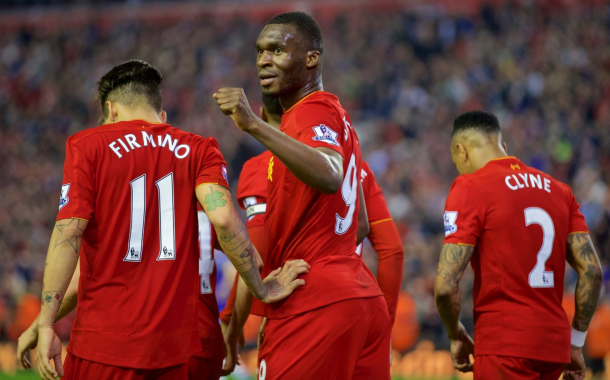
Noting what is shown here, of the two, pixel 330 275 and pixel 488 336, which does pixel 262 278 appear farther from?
pixel 488 336

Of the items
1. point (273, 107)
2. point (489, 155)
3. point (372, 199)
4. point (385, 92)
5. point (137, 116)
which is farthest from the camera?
point (385, 92)

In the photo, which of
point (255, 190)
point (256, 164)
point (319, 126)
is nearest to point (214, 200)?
point (319, 126)

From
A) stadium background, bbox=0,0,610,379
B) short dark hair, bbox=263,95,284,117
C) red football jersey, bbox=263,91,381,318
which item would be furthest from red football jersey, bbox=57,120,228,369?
stadium background, bbox=0,0,610,379

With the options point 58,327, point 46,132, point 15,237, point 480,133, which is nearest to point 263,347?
point 480,133

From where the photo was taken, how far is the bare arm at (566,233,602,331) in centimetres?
481

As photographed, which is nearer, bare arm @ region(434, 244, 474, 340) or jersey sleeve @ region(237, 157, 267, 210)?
bare arm @ region(434, 244, 474, 340)

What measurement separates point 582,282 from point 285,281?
234 cm

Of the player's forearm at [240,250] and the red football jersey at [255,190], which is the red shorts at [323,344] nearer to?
the player's forearm at [240,250]

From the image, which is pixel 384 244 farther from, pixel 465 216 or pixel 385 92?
pixel 385 92

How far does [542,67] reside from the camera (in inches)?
653

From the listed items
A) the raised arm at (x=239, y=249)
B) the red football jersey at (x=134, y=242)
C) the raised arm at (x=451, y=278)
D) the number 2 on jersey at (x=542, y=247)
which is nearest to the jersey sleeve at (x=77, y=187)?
the red football jersey at (x=134, y=242)

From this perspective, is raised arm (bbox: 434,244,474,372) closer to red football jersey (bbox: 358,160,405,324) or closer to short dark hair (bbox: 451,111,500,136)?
red football jersey (bbox: 358,160,405,324)

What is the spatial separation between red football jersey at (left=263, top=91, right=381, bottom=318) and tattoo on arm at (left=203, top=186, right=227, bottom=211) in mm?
248

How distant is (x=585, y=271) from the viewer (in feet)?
15.8
